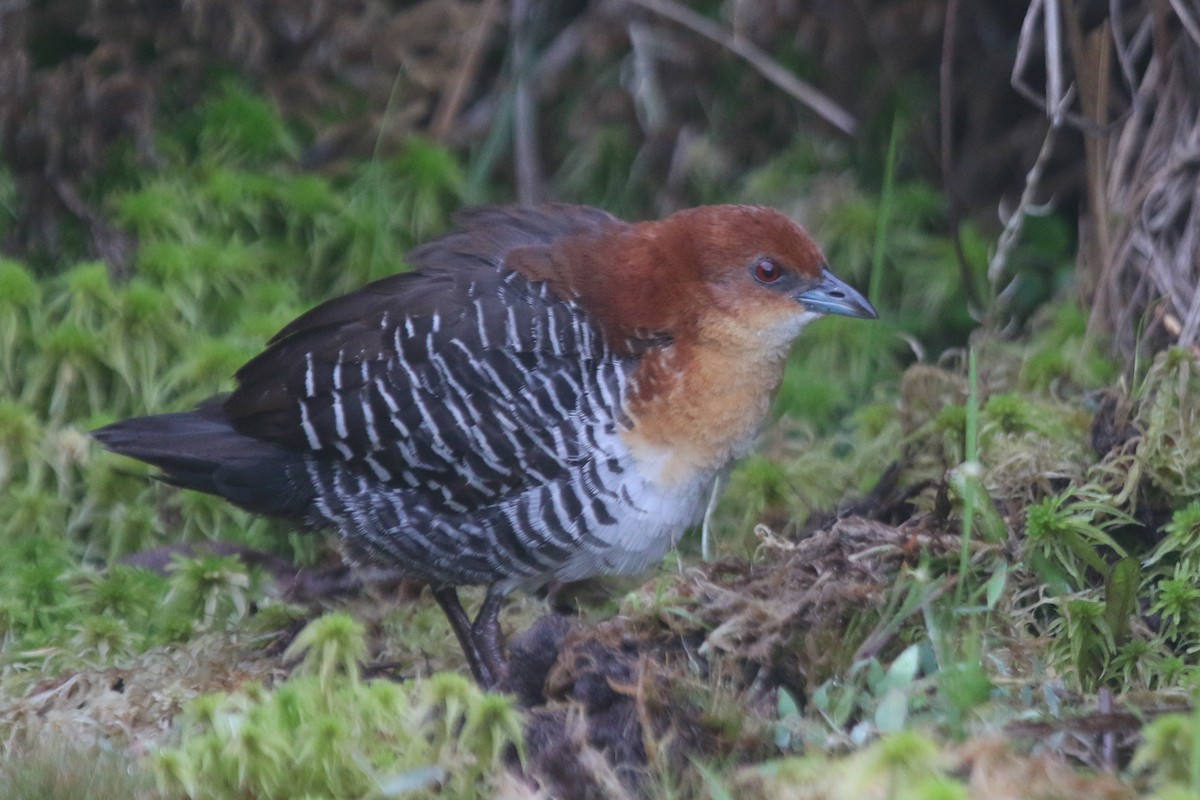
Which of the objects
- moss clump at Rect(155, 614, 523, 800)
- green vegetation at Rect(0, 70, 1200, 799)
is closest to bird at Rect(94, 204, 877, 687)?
green vegetation at Rect(0, 70, 1200, 799)

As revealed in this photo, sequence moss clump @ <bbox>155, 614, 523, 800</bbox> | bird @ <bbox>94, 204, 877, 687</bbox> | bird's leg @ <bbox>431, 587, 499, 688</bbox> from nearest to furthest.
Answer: moss clump @ <bbox>155, 614, 523, 800</bbox> → bird @ <bbox>94, 204, 877, 687</bbox> → bird's leg @ <bbox>431, 587, 499, 688</bbox>

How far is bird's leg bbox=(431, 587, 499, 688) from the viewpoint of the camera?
12.2 ft

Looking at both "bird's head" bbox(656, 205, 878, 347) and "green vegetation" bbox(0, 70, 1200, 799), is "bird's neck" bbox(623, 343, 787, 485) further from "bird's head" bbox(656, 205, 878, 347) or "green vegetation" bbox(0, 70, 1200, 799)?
Result: "green vegetation" bbox(0, 70, 1200, 799)

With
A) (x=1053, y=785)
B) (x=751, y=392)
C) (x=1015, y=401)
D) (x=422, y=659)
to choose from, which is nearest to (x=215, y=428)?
(x=422, y=659)

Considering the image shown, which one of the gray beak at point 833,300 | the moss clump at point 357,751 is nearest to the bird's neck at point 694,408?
the gray beak at point 833,300

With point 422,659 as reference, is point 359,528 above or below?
above

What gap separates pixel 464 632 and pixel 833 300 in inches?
51.3


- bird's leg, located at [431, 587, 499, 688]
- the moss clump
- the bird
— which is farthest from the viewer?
bird's leg, located at [431, 587, 499, 688]

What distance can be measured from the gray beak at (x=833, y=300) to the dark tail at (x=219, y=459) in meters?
1.38

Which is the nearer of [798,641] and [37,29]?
[798,641]

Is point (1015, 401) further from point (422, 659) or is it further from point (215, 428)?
point (215, 428)

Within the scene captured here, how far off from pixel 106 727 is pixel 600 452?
130 centimetres

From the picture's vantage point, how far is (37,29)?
17.6 feet

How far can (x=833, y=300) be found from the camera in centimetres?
379
